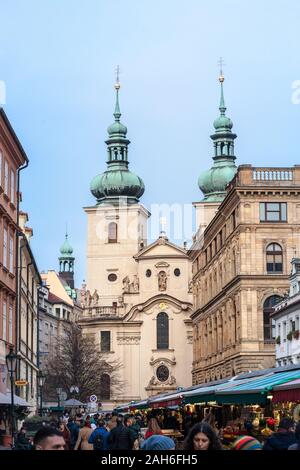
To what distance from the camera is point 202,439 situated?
7.53 metres

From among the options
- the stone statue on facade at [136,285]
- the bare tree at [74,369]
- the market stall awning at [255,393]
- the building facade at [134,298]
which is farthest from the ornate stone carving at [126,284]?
the market stall awning at [255,393]

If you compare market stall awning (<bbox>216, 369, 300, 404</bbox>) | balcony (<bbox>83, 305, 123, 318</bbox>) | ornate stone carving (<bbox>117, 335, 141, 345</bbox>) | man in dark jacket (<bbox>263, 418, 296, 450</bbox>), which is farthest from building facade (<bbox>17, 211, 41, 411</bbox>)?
balcony (<bbox>83, 305, 123, 318</bbox>)

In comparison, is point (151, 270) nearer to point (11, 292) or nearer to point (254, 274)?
point (254, 274)

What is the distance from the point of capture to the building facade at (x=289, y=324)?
57.0 meters

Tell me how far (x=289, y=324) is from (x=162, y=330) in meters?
62.5

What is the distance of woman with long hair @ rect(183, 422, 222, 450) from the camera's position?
7449 mm

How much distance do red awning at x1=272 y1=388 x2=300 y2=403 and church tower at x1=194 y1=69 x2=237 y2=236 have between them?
9876cm

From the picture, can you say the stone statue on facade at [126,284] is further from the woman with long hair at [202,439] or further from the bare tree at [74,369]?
the woman with long hair at [202,439]

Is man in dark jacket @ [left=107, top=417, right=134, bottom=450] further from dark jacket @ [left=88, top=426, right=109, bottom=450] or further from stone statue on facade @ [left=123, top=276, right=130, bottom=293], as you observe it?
stone statue on facade @ [left=123, top=276, right=130, bottom=293]

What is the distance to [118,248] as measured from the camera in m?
128

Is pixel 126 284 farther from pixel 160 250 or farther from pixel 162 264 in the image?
pixel 160 250

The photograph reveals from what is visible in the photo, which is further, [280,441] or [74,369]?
[74,369]

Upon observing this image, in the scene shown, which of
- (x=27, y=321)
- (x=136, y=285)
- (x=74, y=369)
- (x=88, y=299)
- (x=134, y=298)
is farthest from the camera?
(x=88, y=299)

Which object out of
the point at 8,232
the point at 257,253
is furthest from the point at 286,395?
the point at 257,253
